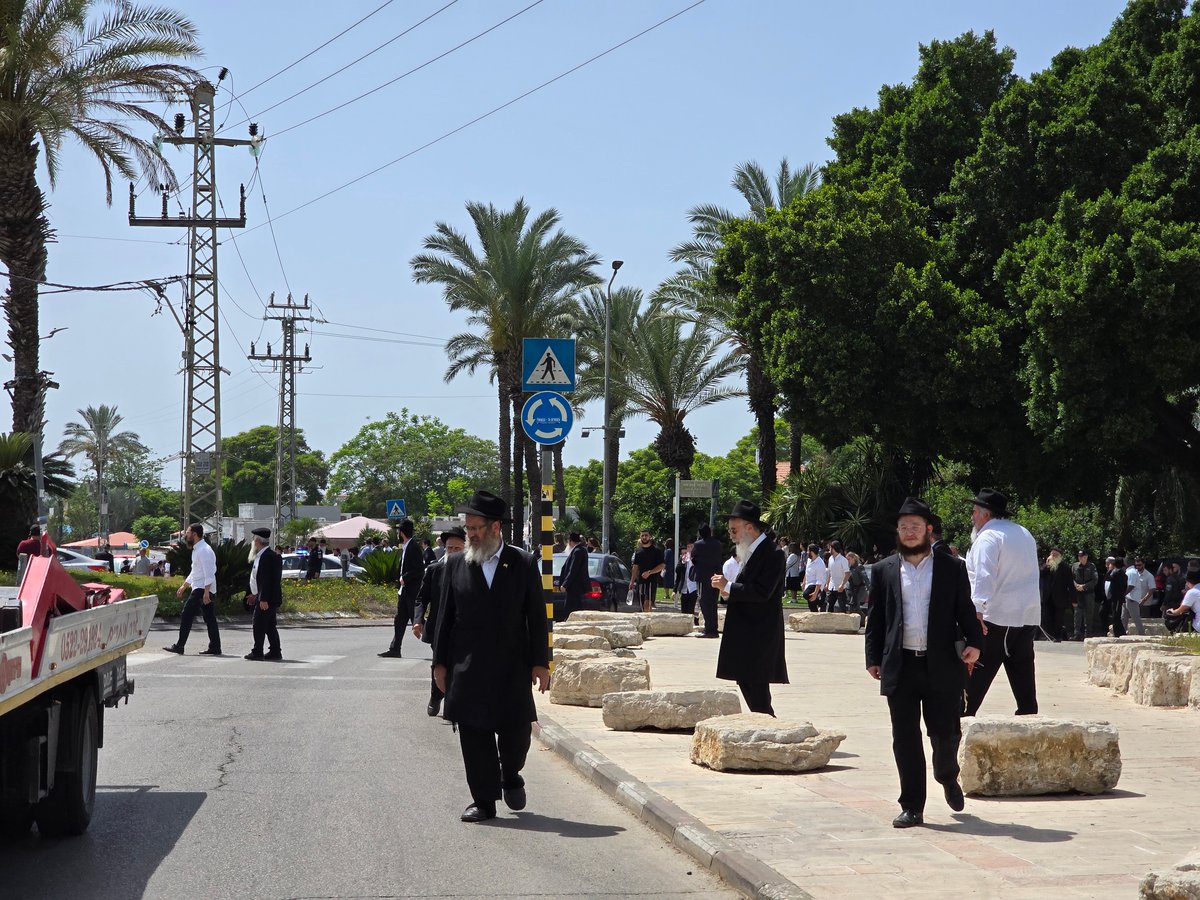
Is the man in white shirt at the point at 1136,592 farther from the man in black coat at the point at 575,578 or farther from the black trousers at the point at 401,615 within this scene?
the black trousers at the point at 401,615

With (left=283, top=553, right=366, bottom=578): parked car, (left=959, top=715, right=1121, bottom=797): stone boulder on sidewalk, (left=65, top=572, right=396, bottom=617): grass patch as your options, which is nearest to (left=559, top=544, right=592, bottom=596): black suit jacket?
(left=65, top=572, right=396, bottom=617): grass patch

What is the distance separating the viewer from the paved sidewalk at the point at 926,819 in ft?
18.8

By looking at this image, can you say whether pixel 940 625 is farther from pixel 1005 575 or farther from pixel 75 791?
pixel 75 791

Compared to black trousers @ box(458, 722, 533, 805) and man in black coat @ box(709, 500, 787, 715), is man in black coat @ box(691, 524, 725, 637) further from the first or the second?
black trousers @ box(458, 722, 533, 805)

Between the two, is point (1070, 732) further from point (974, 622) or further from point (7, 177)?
point (7, 177)

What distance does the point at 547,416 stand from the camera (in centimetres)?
1305

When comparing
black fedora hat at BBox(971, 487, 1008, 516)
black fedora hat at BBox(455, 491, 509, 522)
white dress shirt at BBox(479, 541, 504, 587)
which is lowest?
white dress shirt at BBox(479, 541, 504, 587)

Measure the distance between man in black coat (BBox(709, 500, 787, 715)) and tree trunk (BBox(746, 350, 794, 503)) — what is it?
92.8ft

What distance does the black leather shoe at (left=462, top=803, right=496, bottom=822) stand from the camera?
24.1 feet

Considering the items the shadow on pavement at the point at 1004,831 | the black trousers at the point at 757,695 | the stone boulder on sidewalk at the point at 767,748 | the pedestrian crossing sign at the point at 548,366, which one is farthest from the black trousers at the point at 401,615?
the shadow on pavement at the point at 1004,831

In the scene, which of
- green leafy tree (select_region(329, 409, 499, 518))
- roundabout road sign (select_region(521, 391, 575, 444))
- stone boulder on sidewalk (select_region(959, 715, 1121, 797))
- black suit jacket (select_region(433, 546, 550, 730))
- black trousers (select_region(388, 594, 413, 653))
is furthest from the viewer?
green leafy tree (select_region(329, 409, 499, 518))

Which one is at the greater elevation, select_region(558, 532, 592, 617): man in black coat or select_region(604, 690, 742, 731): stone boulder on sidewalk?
select_region(558, 532, 592, 617): man in black coat

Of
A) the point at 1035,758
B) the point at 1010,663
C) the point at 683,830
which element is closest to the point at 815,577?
the point at 1010,663

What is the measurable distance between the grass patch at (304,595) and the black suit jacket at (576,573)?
6.98 meters
